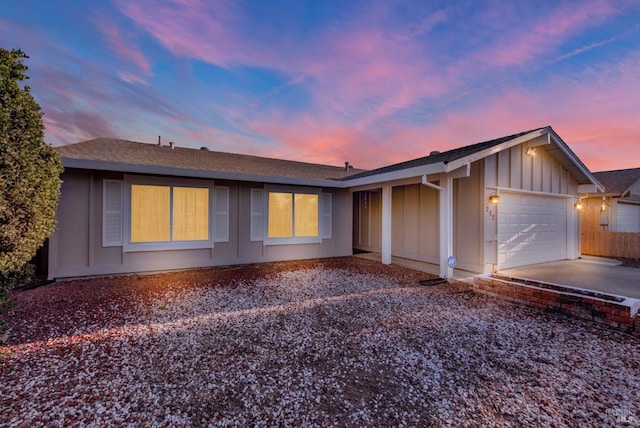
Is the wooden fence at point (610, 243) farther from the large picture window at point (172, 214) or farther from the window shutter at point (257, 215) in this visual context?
the large picture window at point (172, 214)

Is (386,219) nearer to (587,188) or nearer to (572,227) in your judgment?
(572,227)

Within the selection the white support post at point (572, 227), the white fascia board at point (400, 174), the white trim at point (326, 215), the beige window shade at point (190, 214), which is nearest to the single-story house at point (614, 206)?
the white support post at point (572, 227)

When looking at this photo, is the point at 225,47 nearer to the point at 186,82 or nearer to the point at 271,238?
the point at 186,82

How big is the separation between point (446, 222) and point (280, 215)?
4862 millimetres

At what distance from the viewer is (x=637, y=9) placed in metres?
5.89

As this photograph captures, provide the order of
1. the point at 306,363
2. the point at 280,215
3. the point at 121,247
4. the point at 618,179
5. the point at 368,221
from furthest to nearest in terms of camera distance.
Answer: the point at 618,179 → the point at 368,221 → the point at 280,215 → the point at 121,247 → the point at 306,363

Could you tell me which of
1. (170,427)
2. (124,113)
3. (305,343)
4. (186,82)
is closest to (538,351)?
(305,343)

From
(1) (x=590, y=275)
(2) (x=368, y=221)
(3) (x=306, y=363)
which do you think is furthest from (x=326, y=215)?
(1) (x=590, y=275)

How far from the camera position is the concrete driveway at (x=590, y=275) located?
502 cm

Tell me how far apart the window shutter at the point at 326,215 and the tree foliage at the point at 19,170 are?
6.83 meters

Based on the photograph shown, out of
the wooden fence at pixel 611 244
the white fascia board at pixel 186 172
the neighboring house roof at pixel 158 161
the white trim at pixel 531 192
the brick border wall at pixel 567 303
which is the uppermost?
the neighboring house roof at pixel 158 161

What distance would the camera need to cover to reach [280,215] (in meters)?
8.66

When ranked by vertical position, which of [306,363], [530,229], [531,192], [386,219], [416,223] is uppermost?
[531,192]

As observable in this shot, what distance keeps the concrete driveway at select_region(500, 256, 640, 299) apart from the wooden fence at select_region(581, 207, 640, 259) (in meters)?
2.71
